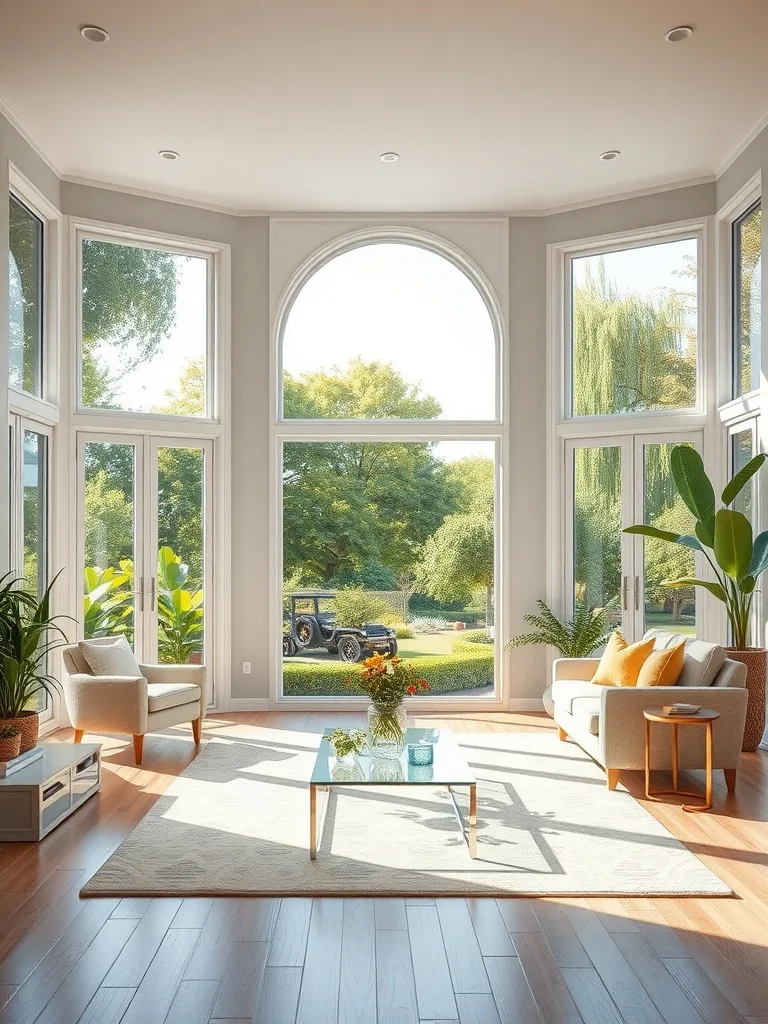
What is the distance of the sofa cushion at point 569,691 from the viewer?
612 centimetres

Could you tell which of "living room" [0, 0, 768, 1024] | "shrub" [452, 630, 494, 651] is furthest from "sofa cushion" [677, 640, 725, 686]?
"shrub" [452, 630, 494, 651]

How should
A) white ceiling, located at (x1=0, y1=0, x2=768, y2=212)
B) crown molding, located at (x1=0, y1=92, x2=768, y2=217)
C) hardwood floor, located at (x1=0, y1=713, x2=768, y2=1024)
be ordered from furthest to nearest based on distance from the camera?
1. crown molding, located at (x1=0, y1=92, x2=768, y2=217)
2. white ceiling, located at (x1=0, y1=0, x2=768, y2=212)
3. hardwood floor, located at (x1=0, y1=713, x2=768, y2=1024)

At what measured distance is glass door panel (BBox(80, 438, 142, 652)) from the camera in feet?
24.2

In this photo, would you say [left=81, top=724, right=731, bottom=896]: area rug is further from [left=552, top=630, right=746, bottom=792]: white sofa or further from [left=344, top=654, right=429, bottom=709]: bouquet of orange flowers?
[left=344, top=654, right=429, bottom=709]: bouquet of orange flowers

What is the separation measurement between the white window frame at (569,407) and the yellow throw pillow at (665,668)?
192cm

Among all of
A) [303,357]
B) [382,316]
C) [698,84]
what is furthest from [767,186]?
[303,357]

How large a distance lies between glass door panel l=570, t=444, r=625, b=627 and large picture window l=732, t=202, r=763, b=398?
46.2 inches

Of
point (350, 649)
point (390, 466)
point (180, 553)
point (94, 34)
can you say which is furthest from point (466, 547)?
point (94, 34)

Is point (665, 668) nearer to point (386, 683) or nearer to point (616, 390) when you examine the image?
point (386, 683)

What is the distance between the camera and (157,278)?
7.77 metres

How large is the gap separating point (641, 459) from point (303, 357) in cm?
300

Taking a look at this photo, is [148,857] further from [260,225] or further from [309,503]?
[260,225]

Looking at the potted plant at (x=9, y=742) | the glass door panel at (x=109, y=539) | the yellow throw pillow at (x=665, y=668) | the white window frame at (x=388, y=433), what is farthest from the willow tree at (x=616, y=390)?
the potted plant at (x=9, y=742)

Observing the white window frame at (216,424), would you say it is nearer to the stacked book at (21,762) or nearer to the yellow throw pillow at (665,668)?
the stacked book at (21,762)
